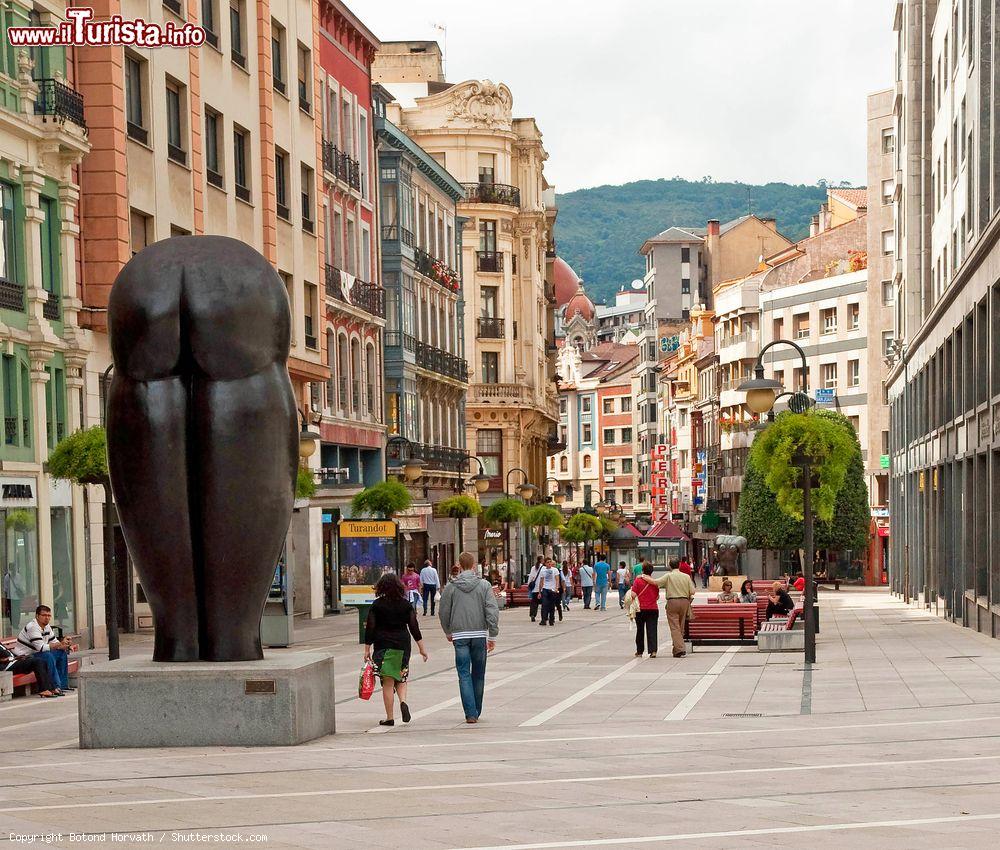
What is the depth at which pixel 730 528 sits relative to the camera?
11500 cm

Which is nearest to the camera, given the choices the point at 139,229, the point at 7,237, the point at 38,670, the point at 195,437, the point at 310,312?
the point at 195,437

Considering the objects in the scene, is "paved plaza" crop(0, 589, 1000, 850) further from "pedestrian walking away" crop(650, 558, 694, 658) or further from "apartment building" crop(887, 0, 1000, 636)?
"apartment building" crop(887, 0, 1000, 636)

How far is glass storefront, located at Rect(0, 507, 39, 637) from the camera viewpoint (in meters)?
30.0

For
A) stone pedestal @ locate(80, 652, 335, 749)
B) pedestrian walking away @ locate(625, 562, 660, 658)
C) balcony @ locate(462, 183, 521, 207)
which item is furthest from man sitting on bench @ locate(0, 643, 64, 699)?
balcony @ locate(462, 183, 521, 207)

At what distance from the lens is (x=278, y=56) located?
1852 inches

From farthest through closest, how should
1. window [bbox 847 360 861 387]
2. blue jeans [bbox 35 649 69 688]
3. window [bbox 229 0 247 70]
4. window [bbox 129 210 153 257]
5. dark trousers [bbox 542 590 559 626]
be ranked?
1. window [bbox 847 360 861 387]
2. dark trousers [bbox 542 590 559 626]
3. window [bbox 229 0 247 70]
4. window [bbox 129 210 153 257]
5. blue jeans [bbox 35 649 69 688]

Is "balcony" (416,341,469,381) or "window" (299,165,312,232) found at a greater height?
"window" (299,165,312,232)

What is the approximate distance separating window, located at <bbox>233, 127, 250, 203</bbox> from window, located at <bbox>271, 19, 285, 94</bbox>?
10.5ft

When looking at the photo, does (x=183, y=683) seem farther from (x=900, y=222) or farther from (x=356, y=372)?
(x=900, y=222)

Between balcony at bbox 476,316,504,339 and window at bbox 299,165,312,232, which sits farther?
balcony at bbox 476,316,504,339

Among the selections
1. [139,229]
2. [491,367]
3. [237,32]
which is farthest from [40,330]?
[491,367]

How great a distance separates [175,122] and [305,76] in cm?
1117

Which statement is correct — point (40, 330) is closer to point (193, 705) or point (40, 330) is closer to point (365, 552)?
point (365, 552)

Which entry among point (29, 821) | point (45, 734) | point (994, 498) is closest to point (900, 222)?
point (994, 498)
